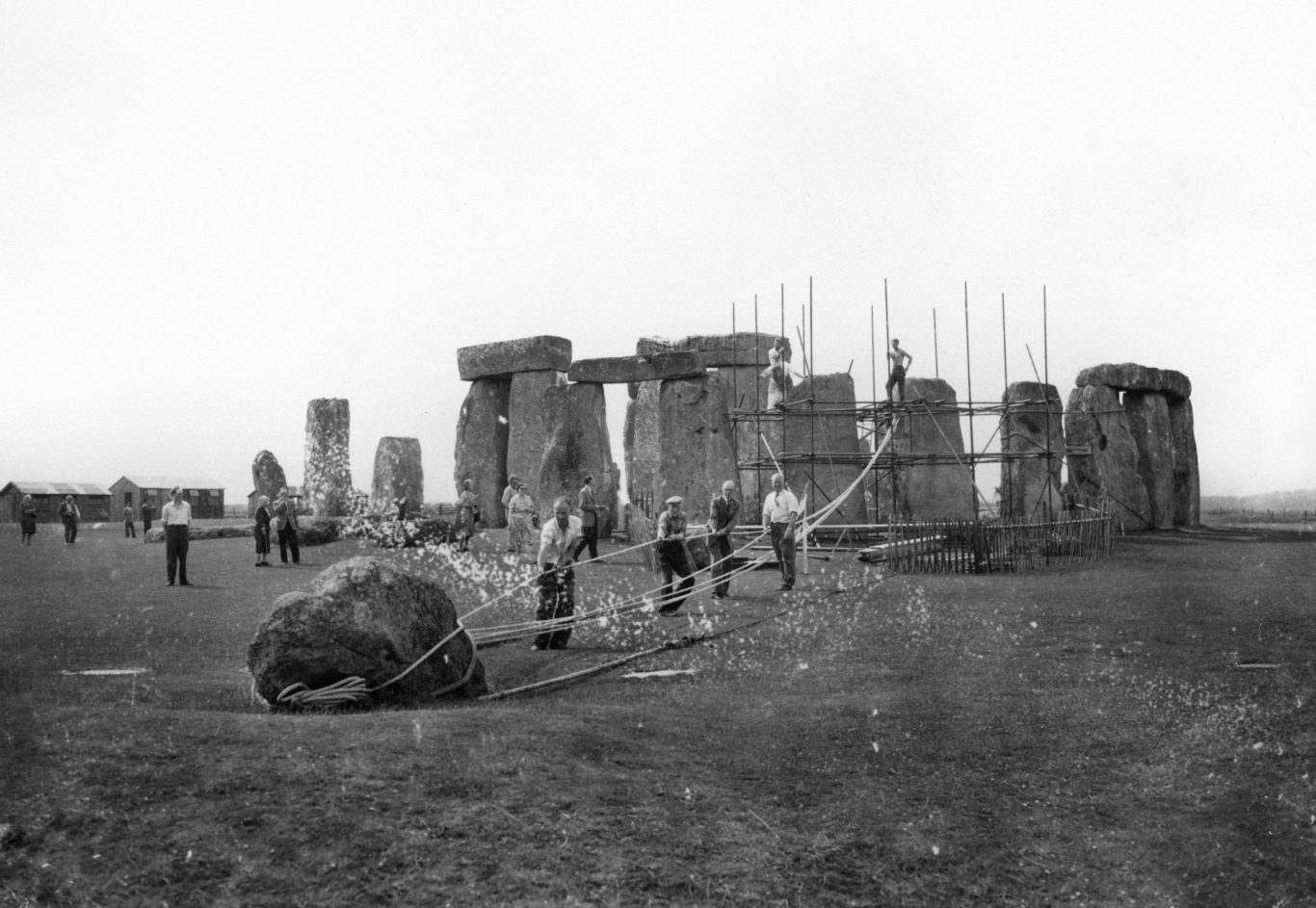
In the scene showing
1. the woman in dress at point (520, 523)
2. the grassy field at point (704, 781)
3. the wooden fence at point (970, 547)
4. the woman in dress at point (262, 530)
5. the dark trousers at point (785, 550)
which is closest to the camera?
the grassy field at point (704, 781)

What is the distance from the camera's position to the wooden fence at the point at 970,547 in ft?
44.9

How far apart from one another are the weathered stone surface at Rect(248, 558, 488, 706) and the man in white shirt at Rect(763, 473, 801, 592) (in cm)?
562

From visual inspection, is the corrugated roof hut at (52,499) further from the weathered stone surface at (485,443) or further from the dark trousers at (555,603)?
the dark trousers at (555,603)

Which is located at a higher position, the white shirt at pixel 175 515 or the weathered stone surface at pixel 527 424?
the weathered stone surface at pixel 527 424

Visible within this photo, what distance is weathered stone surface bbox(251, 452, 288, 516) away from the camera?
22.9 meters

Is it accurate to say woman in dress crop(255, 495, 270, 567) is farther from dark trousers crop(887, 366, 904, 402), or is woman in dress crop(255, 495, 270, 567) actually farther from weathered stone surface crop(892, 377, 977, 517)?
weathered stone surface crop(892, 377, 977, 517)

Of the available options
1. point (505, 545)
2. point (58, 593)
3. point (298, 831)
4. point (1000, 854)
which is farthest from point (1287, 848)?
point (505, 545)

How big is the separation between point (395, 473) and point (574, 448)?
4486mm

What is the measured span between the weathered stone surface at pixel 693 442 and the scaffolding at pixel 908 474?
1.25ft

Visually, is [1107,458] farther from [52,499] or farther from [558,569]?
[52,499]

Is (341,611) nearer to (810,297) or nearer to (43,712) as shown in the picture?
(43,712)

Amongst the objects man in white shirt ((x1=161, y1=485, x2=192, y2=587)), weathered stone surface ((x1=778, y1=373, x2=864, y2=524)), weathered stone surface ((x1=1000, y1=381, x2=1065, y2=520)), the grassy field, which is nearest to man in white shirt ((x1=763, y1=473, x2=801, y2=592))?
the grassy field

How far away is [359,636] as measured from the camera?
6414mm

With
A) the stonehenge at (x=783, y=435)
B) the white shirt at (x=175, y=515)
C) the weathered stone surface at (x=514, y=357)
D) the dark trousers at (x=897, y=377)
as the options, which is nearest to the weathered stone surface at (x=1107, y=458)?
the stonehenge at (x=783, y=435)
